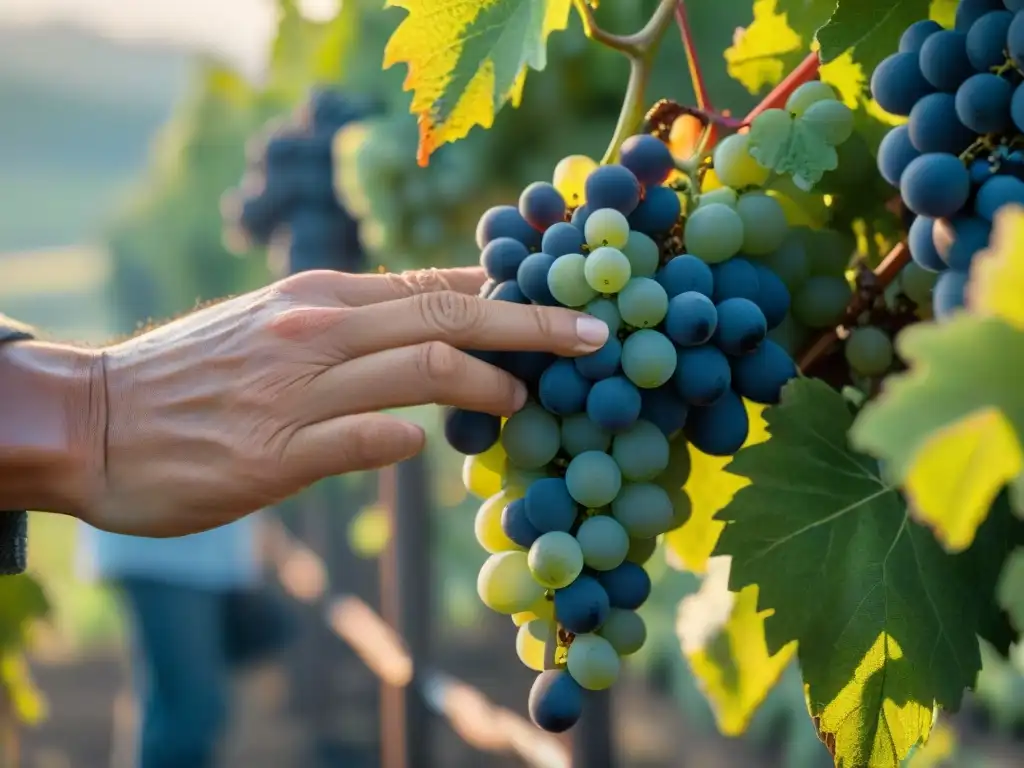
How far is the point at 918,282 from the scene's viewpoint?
1.86ft

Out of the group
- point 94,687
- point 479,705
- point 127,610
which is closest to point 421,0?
point 479,705

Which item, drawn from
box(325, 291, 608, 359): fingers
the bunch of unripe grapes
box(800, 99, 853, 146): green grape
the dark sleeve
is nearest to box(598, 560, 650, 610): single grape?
the bunch of unripe grapes

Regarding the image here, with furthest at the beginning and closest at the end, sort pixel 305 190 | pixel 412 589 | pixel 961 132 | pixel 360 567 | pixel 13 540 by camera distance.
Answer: pixel 360 567 → pixel 412 589 → pixel 305 190 → pixel 13 540 → pixel 961 132

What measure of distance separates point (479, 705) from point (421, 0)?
1.55m

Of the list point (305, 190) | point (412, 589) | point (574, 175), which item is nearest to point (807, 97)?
point (574, 175)

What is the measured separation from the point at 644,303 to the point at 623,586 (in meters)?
0.13

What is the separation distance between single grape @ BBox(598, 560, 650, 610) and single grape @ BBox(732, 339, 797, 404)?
10cm

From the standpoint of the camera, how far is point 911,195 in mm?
446

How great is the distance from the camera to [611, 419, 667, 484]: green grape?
1.70ft

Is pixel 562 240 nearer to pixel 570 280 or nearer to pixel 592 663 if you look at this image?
pixel 570 280

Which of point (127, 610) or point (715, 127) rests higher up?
point (715, 127)

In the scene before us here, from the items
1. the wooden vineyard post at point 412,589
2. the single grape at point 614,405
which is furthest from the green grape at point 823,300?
the wooden vineyard post at point 412,589

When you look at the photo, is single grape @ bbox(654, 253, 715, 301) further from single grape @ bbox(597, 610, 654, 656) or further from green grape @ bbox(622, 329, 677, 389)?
single grape @ bbox(597, 610, 654, 656)

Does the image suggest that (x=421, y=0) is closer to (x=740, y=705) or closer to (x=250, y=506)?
(x=250, y=506)
